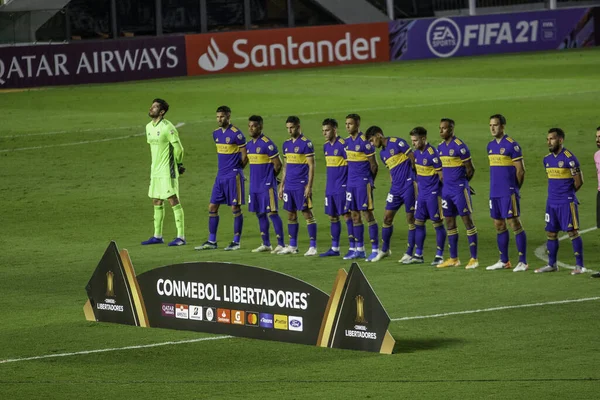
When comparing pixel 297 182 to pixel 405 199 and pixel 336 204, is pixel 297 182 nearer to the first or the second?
pixel 336 204

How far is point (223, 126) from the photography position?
67.9ft

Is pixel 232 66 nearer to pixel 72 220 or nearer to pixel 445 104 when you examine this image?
pixel 445 104

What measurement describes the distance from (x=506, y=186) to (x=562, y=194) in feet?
2.87

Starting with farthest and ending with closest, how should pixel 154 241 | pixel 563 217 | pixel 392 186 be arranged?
1. pixel 154 241
2. pixel 392 186
3. pixel 563 217

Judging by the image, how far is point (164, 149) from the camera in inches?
826

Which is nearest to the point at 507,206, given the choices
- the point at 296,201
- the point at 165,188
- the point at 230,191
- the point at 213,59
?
the point at 296,201

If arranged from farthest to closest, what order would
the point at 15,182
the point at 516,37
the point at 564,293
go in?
the point at 516,37
the point at 15,182
the point at 564,293

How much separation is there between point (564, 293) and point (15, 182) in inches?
611

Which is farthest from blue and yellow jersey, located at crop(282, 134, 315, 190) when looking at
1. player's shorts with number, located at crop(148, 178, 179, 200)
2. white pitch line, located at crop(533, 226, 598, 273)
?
white pitch line, located at crop(533, 226, 598, 273)

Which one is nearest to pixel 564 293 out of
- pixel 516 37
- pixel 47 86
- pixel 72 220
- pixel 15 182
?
pixel 72 220

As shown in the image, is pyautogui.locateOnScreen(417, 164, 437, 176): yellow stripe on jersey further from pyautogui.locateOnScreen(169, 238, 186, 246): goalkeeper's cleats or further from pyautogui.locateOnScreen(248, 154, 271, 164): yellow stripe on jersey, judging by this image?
pyautogui.locateOnScreen(169, 238, 186, 246): goalkeeper's cleats

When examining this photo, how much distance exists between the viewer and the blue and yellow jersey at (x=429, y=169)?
18.6 meters

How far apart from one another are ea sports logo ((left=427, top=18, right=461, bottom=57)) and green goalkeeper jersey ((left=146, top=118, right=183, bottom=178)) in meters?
33.5

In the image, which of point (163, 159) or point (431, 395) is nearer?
point (431, 395)
